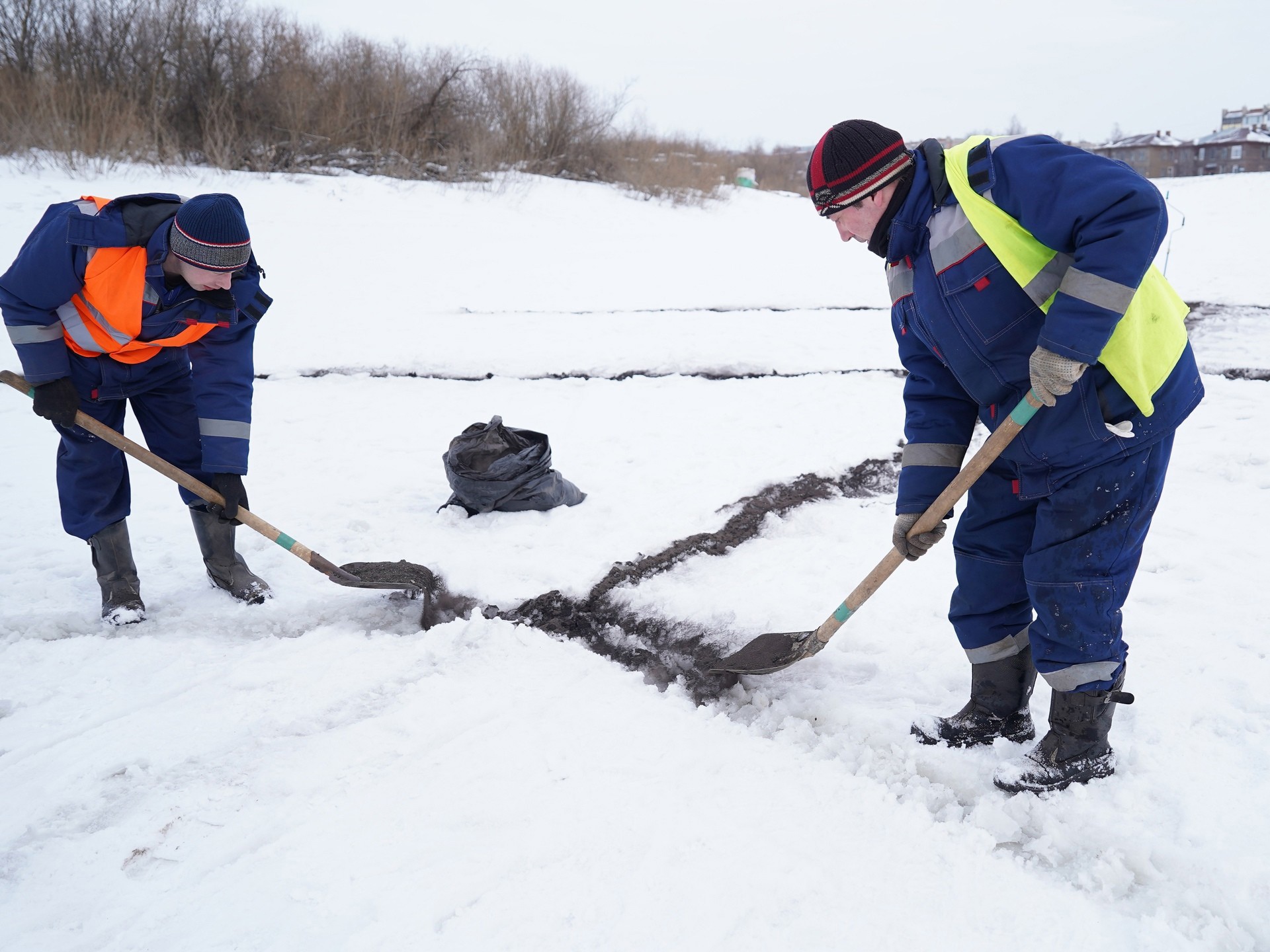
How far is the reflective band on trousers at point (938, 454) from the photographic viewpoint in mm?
2426

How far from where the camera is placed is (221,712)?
276 cm

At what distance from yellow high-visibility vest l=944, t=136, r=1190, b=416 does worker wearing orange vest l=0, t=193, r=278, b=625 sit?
96.8 inches

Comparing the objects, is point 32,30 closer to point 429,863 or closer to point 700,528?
point 700,528

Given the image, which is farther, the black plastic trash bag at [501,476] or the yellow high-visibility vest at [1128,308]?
the black plastic trash bag at [501,476]

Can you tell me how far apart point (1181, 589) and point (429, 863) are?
3.06 metres

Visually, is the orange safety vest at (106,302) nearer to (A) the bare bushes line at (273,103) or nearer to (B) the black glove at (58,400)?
(B) the black glove at (58,400)

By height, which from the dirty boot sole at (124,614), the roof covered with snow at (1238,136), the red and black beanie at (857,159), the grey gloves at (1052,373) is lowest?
the dirty boot sole at (124,614)

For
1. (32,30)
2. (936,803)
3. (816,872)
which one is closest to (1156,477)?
(936,803)

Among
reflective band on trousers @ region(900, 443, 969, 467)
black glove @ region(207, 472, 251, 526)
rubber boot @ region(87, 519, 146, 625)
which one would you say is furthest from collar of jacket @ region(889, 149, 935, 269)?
rubber boot @ region(87, 519, 146, 625)

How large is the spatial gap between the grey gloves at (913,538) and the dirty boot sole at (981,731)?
541mm

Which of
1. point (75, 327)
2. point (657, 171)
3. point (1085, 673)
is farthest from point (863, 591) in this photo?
point (657, 171)

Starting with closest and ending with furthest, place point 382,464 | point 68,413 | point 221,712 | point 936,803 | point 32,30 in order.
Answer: point 936,803
point 221,712
point 68,413
point 382,464
point 32,30

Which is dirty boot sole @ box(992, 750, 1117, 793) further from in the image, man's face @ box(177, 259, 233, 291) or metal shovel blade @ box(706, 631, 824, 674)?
man's face @ box(177, 259, 233, 291)

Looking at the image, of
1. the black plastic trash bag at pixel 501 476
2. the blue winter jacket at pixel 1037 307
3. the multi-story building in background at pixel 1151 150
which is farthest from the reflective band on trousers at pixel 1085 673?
the multi-story building in background at pixel 1151 150
